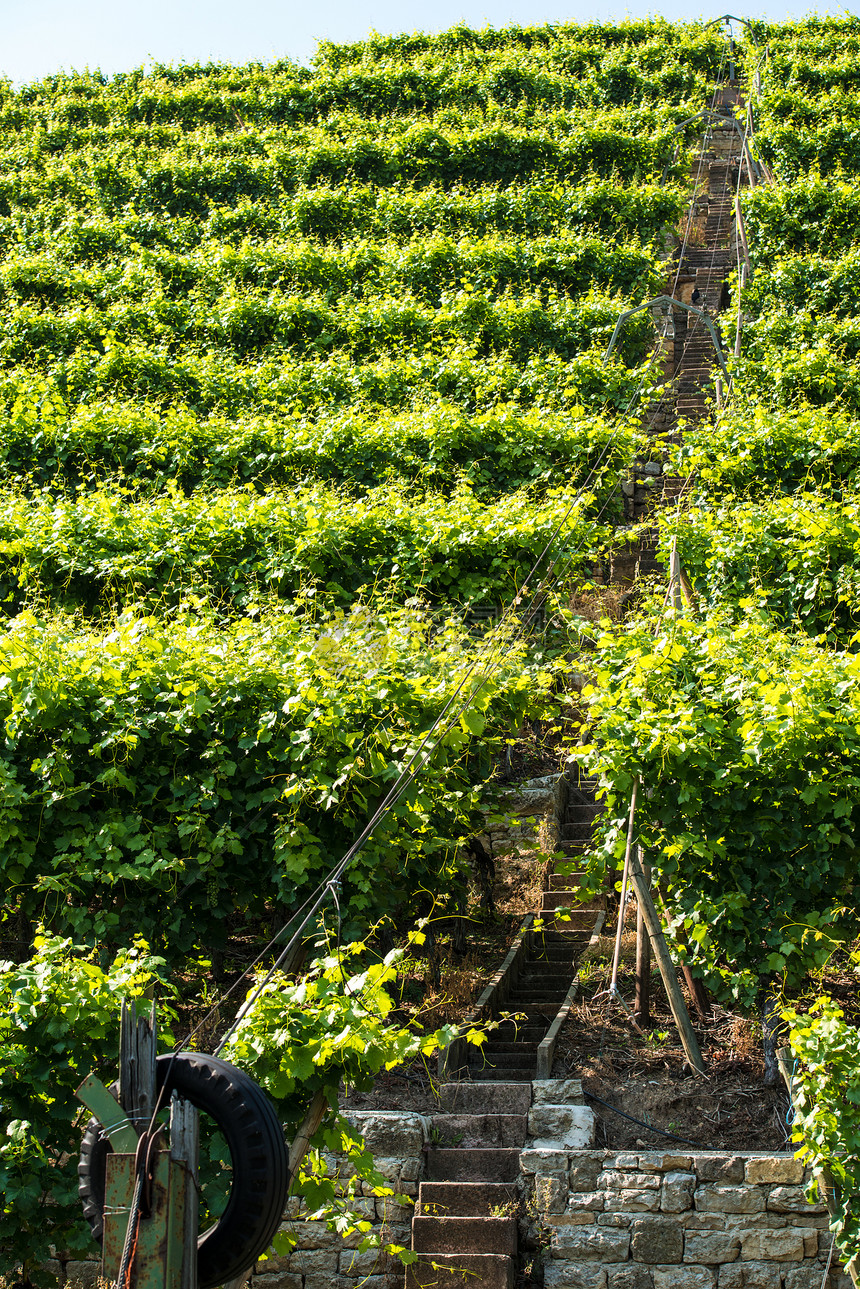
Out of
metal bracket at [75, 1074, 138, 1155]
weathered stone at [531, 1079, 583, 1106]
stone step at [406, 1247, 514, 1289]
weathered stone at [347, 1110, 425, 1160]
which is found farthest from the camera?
weathered stone at [531, 1079, 583, 1106]

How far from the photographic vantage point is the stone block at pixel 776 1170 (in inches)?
222

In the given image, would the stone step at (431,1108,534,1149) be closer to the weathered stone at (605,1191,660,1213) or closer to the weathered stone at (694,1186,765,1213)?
the weathered stone at (605,1191,660,1213)

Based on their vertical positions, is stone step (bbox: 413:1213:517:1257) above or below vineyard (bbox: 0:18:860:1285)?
below

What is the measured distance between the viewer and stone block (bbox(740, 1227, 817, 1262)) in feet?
18.4

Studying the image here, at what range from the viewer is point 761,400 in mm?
11555

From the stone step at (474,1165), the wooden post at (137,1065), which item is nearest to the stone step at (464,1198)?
the stone step at (474,1165)

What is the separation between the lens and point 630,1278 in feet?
18.6

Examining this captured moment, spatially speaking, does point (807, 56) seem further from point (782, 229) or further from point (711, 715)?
point (711, 715)

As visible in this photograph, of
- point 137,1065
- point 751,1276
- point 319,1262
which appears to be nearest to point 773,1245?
point 751,1276

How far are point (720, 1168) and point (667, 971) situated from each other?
106 cm

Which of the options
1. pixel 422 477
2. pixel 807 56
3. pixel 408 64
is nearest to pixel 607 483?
pixel 422 477

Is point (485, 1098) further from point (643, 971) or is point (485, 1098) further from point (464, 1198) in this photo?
point (643, 971)

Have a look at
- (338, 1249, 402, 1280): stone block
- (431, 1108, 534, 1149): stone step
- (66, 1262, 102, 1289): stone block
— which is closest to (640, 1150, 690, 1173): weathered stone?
(431, 1108, 534, 1149): stone step

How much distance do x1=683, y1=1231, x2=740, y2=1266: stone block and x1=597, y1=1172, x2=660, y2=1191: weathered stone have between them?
29 centimetres
